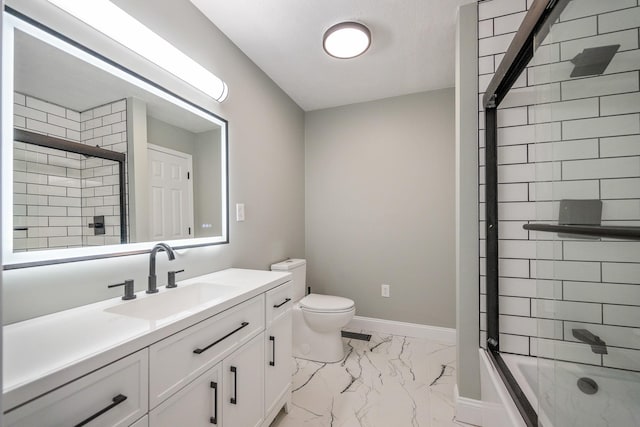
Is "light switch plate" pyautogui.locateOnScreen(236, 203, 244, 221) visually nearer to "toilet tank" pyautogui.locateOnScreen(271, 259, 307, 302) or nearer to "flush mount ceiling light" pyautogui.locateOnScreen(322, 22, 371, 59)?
"toilet tank" pyautogui.locateOnScreen(271, 259, 307, 302)

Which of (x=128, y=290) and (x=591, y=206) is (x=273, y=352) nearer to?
(x=128, y=290)

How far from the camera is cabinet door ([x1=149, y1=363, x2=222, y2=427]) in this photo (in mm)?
913

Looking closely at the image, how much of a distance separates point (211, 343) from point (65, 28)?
4.23ft

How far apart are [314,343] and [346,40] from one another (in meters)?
2.15

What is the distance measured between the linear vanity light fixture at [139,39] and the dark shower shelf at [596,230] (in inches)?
68.7

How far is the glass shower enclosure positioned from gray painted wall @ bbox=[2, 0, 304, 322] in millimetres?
1568

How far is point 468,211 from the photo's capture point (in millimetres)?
1645

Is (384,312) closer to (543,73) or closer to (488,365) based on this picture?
(488,365)

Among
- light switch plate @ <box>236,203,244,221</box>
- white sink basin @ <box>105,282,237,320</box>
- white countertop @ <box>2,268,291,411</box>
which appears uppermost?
light switch plate @ <box>236,203,244,221</box>

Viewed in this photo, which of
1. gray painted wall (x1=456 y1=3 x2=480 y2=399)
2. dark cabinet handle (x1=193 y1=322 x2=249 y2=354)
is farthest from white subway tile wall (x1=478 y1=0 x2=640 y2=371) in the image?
dark cabinet handle (x1=193 y1=322 x2=249 y2=354)

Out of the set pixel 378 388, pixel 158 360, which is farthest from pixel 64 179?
pixel 378 388

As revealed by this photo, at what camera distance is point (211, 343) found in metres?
1.10

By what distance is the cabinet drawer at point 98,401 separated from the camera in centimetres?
65

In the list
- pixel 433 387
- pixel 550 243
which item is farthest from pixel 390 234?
pixel 550 243
